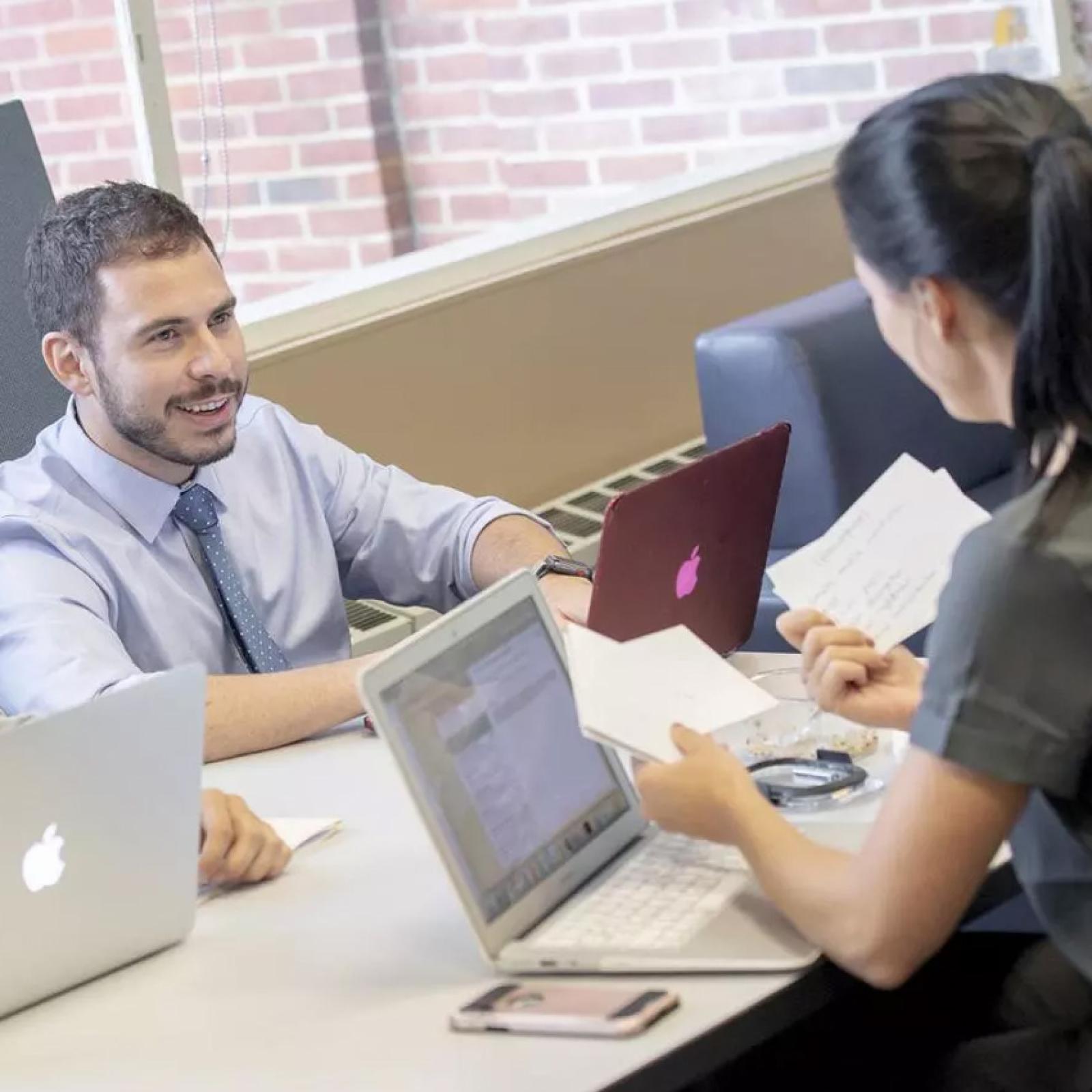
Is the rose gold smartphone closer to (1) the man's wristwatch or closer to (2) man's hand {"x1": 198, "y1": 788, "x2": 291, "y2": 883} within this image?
(2) man's hand {"x1": 198, "y1": 788, "x2": 291, "y2": 883}

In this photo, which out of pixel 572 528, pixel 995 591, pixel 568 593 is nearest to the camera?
pixel 995 591

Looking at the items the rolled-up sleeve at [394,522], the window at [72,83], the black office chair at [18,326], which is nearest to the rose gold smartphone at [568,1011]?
the rolled-up sleeve at [394,522]

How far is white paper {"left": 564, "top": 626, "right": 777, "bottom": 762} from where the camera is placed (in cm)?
156

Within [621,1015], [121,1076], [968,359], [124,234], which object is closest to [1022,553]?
[968,359]

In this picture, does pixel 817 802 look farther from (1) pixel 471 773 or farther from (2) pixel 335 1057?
(2) pixel 335 1057

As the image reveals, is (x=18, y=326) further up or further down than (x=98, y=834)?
further up

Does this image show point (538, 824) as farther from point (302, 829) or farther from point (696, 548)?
point (696, 548)

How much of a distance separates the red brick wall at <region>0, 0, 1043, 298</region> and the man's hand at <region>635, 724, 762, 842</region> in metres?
2.03

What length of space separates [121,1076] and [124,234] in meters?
1.11

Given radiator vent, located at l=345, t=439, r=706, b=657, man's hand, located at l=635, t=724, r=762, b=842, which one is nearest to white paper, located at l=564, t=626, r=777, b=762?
man's hand, located at l=635, t=724, r=762, b=842

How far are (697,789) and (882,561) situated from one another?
28 centimetres

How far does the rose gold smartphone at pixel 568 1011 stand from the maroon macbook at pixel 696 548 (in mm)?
453

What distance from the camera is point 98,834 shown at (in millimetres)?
1621

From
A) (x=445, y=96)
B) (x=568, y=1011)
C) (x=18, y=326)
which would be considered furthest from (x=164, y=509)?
(x=445, y=96)
